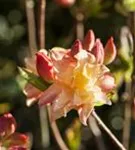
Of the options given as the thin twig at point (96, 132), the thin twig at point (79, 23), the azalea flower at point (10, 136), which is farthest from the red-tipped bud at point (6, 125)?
the thin twig at point (79, 23)

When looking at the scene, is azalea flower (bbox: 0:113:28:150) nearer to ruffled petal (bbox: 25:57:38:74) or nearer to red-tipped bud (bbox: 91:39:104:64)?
ruffled petal (bbox: 25:57:38:74)

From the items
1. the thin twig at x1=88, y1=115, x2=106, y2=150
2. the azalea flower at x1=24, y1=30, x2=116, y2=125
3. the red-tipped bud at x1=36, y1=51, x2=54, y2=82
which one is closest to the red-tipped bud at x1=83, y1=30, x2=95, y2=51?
the azalea flower at x1=24, y1=30, x2=116, y2=125

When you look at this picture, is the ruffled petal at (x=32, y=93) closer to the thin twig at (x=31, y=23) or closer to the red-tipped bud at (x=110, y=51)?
the red-tipped bud at (x=110, y=51)

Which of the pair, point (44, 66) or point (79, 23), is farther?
point (79, 23)

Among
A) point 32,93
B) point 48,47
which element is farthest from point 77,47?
point 48,47

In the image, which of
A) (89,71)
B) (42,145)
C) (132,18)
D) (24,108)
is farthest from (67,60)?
(24,108)

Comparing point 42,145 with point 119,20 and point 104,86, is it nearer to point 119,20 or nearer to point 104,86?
point 119,20

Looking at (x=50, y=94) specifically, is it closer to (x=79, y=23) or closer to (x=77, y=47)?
(x=77, y=47)
